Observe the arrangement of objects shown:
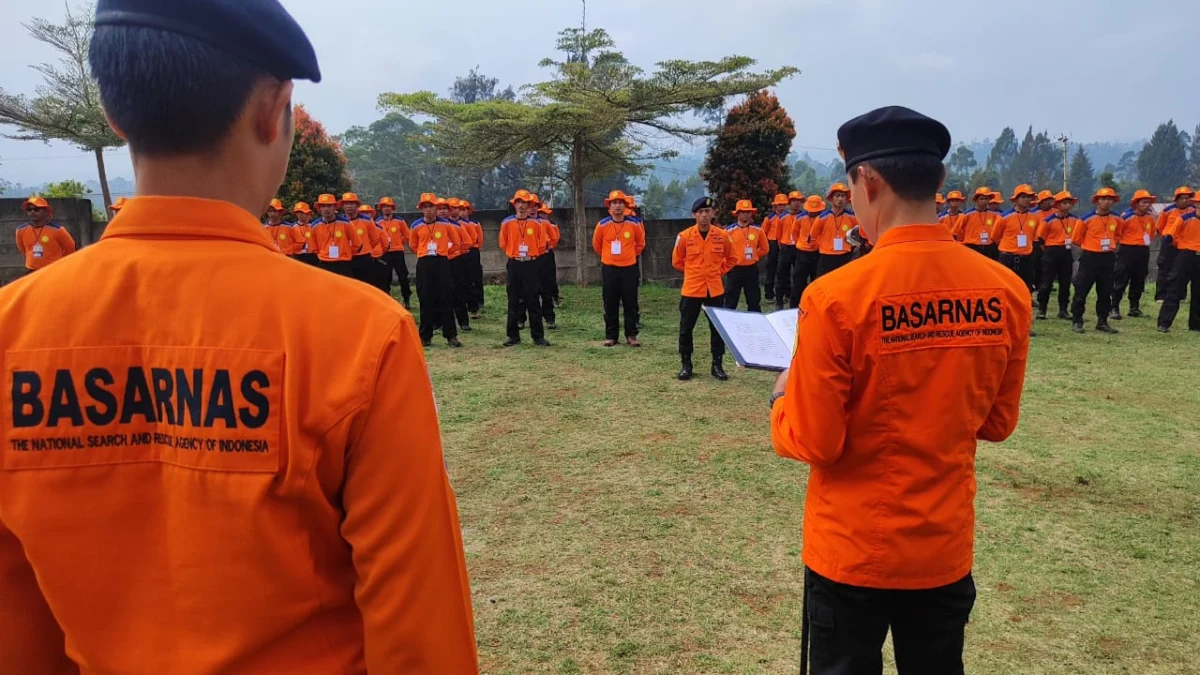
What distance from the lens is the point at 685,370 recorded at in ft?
27.1

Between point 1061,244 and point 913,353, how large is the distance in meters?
12.0

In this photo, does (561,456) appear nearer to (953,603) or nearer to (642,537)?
(642,537)

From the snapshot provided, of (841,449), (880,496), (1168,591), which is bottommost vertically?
(1168,591)

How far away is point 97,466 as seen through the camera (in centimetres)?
95

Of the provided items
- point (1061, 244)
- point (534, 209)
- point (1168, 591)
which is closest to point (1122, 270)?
point (1061, 244)

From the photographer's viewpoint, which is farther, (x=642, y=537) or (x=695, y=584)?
(x=642, y=537)

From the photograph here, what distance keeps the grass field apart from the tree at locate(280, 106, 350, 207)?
9.95m

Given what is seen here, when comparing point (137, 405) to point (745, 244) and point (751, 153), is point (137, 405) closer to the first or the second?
point (745, 244)

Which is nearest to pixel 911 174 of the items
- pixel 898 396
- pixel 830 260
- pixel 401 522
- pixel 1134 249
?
pixel 898 396

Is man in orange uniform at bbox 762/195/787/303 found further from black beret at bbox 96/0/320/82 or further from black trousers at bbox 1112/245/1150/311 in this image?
black beret at bbox 96/0/320/82

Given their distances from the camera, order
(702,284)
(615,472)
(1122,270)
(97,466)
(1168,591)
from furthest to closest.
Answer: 1. (1122,270)
2. (702,284)
3. (615,472)
4. (1168,591)
5. (97,466)

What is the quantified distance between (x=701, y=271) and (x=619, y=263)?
5.96ft

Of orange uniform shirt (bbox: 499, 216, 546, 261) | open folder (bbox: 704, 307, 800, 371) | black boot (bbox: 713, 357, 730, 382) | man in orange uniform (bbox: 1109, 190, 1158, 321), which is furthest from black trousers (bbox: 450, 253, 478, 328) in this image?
→ man in orange uniform (bbox: 1109, 190, 1158, 321)

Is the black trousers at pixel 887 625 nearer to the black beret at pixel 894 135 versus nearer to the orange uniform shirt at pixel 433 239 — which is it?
the black beret at pixel 894 135
